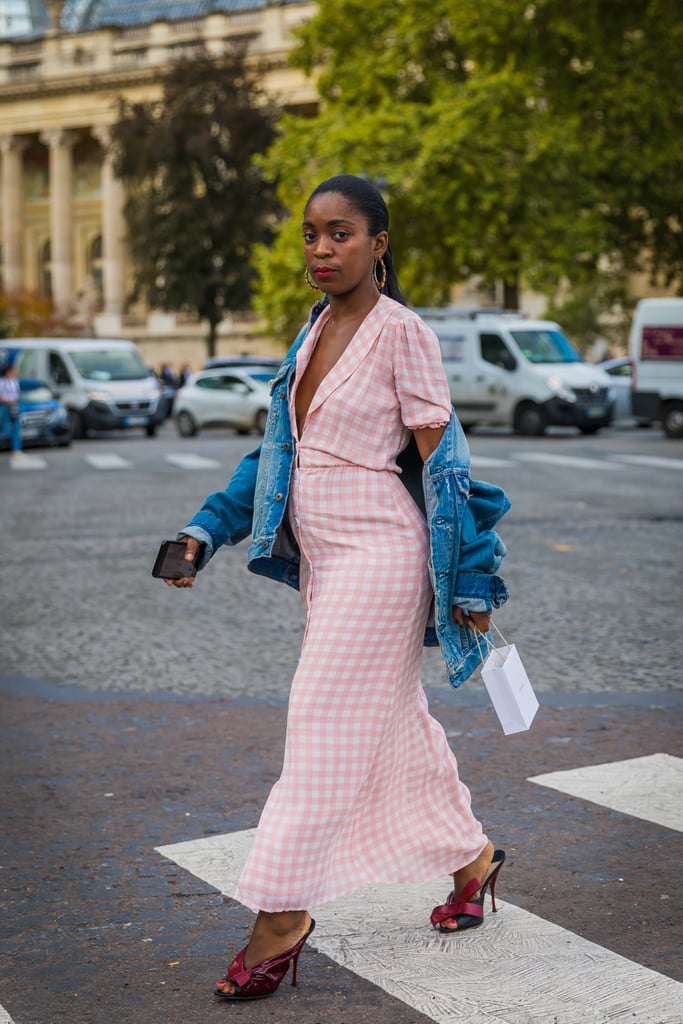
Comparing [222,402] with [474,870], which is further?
[222,402]

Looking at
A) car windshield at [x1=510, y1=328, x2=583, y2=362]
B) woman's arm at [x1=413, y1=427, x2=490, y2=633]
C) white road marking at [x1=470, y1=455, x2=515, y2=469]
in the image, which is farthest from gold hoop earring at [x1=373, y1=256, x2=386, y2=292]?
car windshield at [x1=510, y1=328, x2=583, y2=362]

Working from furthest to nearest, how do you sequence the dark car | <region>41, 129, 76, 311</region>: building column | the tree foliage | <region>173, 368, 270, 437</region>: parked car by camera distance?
1. <region>41, 129, 76, 311</region>: building column
2. the tree foliage
3. <region>173, 368, 270, 437</region>: parked car
4. the dark car

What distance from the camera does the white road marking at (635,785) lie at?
5.16m

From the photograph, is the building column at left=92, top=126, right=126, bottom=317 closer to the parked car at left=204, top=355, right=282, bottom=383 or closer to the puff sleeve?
the parked car at left=204, top=355, right=282, bottom=383

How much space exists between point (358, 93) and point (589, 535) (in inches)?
1079

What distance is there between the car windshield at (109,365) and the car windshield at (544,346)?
885 centimetres

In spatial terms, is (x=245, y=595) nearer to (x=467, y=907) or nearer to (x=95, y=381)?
(x=467, y=907)

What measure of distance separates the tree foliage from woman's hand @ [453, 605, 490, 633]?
30939 millimetres

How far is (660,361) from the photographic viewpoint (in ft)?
89.5

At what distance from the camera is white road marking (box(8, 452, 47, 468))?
78.9 feet

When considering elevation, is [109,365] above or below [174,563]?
below

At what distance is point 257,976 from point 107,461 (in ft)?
69.9

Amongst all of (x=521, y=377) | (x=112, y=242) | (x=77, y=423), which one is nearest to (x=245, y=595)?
(x=521, y=377)

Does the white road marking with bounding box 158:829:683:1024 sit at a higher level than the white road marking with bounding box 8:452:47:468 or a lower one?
higher
